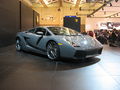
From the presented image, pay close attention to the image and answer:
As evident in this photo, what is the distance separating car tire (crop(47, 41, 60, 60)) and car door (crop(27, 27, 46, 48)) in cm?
53

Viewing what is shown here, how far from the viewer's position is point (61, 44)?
13.2 feet

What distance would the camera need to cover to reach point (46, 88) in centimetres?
230

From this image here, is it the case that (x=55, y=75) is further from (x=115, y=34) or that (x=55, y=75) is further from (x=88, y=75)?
(x=115, y=34)

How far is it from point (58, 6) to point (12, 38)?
1322cm

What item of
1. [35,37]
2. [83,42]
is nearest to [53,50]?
[83,42]

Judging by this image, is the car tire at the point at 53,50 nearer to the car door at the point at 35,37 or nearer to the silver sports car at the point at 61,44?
the silver sports car at the point at 61,44

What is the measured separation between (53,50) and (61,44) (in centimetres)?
42

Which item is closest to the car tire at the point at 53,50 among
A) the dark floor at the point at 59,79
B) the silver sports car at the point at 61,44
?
the silver sports car at the point at 61,44

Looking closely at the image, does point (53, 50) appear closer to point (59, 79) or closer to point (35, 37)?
point (35, 37)

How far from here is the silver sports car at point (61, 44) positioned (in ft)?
12.8

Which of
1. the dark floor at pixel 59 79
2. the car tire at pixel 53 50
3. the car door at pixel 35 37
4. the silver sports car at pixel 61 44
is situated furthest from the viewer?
the car door at pixel 35 37

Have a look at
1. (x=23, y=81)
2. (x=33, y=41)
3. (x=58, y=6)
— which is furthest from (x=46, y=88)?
(x=58, y=6)

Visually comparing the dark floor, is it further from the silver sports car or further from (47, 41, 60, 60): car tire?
(47, 41, 60, 60): car tire

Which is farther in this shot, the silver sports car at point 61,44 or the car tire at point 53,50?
the car tire at point 53,50
